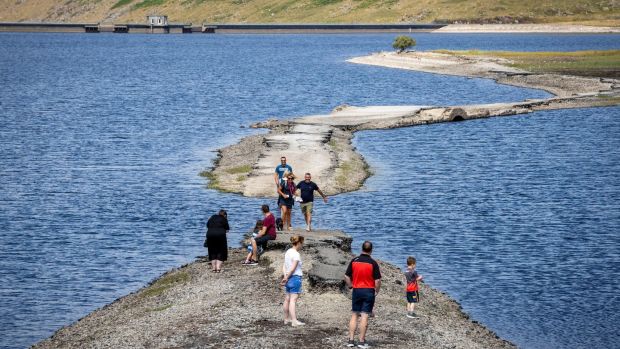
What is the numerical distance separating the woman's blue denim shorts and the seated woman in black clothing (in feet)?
27.3

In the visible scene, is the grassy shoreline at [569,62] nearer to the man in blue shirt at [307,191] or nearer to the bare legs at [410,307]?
the man in blue shirt at [307,191]

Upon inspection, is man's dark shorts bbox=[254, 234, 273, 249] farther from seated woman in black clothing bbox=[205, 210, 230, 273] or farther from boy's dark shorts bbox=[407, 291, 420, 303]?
boy's dark shorts bbox=[407, 291, 420, 303]

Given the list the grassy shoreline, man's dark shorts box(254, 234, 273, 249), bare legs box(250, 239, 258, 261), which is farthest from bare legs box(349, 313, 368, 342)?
the grassy shoreline

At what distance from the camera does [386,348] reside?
26984 millimetres

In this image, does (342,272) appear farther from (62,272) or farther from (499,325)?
(62,272)

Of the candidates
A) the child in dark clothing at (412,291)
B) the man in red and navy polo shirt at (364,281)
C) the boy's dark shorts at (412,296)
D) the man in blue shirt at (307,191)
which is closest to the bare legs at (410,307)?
the child in dark clothing at (412,291)

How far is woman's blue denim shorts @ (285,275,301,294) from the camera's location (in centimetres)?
2773

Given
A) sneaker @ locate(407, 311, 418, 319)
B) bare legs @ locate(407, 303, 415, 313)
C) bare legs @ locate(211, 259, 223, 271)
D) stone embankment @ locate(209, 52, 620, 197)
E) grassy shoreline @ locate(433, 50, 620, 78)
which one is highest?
bare legs @ locate(407, 303, 415, 313)

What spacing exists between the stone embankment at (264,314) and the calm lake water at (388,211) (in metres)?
1.73

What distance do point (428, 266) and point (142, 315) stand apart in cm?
1239

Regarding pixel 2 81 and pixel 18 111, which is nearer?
pixel 18 111

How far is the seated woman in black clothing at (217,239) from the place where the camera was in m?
36.0

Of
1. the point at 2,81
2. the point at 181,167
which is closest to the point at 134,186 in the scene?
the point at 181,167

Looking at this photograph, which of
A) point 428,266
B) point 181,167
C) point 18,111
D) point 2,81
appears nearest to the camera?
point 428,266
